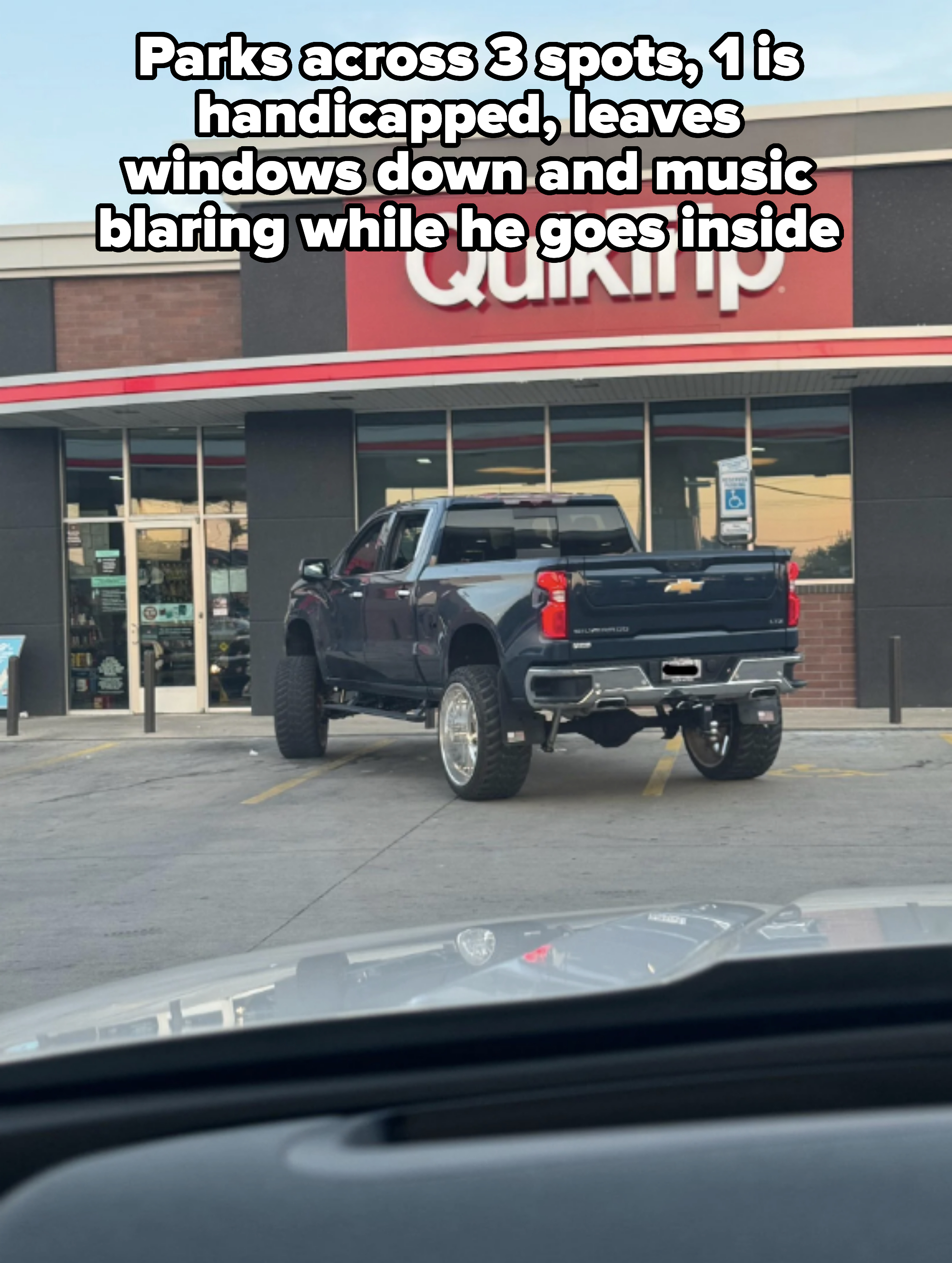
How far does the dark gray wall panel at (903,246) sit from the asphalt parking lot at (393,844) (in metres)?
5.94

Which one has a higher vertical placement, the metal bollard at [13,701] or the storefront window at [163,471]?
the storefront window at [163,471]

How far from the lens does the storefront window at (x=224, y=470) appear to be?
19.5m

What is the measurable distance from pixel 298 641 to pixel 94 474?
7.19 m

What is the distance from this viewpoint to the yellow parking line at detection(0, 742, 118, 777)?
45.8ft

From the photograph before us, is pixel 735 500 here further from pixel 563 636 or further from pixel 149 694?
pixel 149 694

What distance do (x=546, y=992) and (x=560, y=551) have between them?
10.9 m

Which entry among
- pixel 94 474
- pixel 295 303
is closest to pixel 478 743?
pixel 295 303

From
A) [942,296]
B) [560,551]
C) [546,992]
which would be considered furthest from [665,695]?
[942,296]

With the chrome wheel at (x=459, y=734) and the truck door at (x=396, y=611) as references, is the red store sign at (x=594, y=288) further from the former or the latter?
the chrome wheel at (x=459, y=734)

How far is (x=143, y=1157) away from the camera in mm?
1335

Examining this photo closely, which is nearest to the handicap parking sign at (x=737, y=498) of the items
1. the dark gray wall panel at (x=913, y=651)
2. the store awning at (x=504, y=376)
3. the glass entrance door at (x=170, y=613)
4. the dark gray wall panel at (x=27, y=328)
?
the store awning at (x=504, y=376)

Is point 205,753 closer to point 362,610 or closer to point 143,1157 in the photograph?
point 362,610

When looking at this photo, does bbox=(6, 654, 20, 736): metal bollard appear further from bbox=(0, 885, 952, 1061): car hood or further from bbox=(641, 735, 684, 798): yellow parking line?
bbox=(0, 885, 952, 1061): car hood

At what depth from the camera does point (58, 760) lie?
1480 cm
